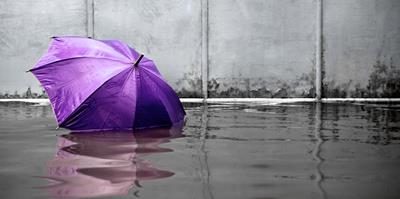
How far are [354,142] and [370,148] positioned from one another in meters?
0.31

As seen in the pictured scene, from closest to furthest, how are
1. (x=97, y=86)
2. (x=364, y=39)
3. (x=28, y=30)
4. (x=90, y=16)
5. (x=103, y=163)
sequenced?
(x=103, y=163) < (x=97, y=86) < (x=364, y=39) < (x=90, y=16) < (x=28, y=30)

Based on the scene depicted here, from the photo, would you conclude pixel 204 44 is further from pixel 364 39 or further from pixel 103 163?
pixel 103 163

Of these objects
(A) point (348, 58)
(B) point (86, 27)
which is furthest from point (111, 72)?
(A) point (348, 58)

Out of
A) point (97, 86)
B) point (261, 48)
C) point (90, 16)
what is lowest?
point (97, 86)

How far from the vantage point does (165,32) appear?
346 inches

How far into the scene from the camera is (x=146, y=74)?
4.46 meters

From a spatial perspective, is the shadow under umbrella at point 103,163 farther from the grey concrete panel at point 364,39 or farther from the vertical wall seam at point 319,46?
the grey concrete panel at point 364,39

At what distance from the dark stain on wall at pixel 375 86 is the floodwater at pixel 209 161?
338 cm

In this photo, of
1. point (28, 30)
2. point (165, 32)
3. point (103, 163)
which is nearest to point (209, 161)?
point (103, 163)

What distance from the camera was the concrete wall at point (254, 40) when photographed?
8.61 meters

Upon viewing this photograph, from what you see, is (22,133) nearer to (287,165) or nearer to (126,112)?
(126,112)

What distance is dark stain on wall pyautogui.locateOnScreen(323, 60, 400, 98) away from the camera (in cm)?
859

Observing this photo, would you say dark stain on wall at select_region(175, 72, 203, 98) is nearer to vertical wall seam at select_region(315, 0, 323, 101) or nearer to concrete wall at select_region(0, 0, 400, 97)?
concrete wall at select_region(0, 0, 400, 97)

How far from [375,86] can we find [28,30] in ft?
21.3
